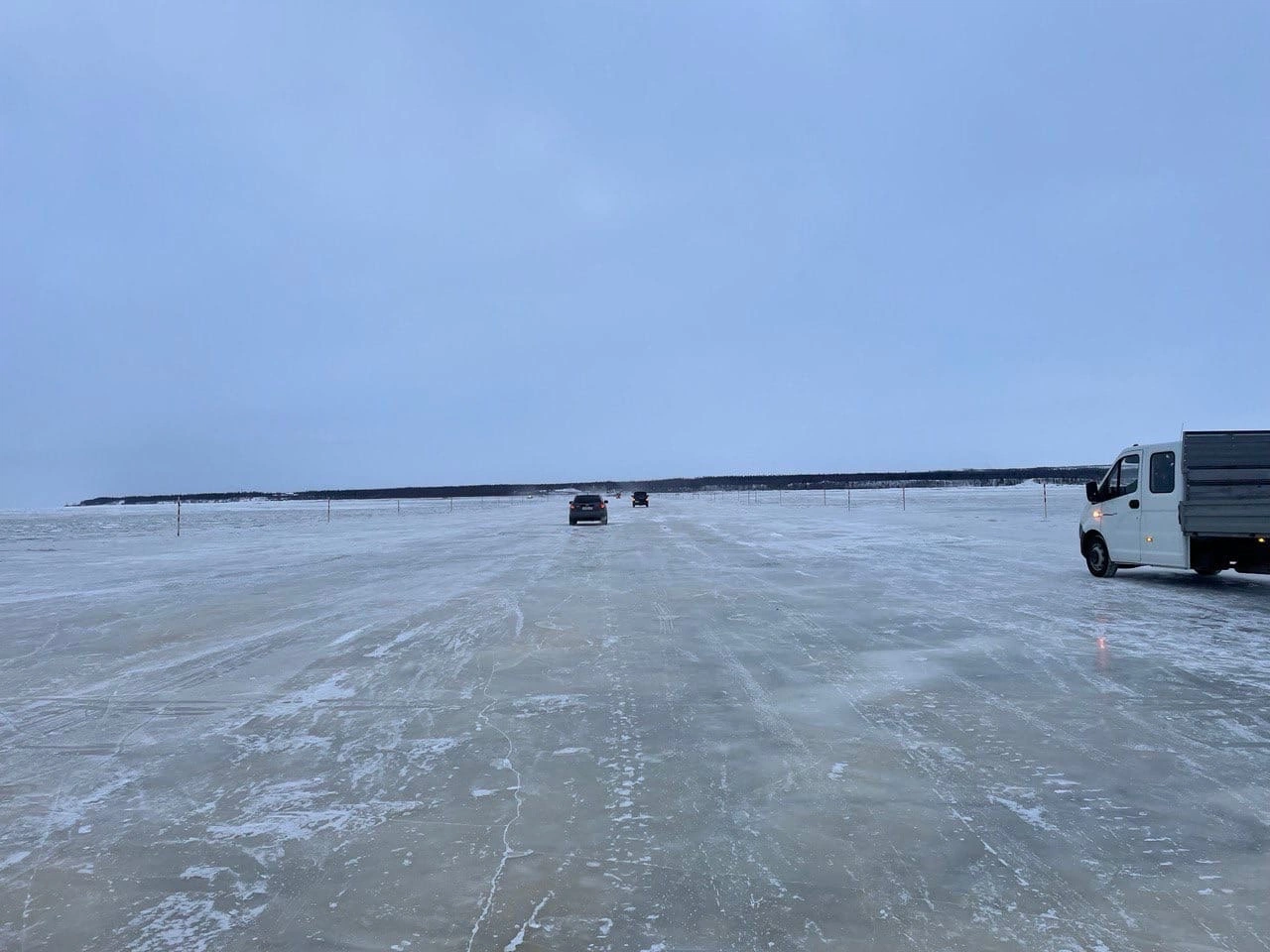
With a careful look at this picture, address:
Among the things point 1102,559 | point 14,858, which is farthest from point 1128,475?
point 14,858

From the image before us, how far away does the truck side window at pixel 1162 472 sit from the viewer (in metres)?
13.2

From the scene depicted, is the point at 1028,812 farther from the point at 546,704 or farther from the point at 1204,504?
the point at 1204,504

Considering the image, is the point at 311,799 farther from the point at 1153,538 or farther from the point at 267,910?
the point at 1153,538

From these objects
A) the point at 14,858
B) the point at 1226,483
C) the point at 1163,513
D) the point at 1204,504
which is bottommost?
the point at 14,858

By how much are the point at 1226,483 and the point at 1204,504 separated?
1.50ft

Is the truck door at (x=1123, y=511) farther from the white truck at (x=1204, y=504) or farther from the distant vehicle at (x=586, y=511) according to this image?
the distant vehicle at (x=586, y=511)

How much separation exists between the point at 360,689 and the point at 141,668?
9.35 feet

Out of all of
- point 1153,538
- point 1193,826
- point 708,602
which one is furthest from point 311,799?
point 1153,538

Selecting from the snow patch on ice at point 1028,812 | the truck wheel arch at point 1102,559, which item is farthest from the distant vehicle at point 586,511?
the snow patch on ice at point 1028,812

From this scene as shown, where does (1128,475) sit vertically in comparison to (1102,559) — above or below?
above

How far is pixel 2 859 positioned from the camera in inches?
156

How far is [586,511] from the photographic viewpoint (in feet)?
124

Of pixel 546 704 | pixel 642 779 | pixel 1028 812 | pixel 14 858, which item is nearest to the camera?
pixel 14 858

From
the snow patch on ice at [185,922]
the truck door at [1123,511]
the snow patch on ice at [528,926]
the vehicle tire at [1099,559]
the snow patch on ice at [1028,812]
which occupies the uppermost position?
the truck door at [1123,511]
